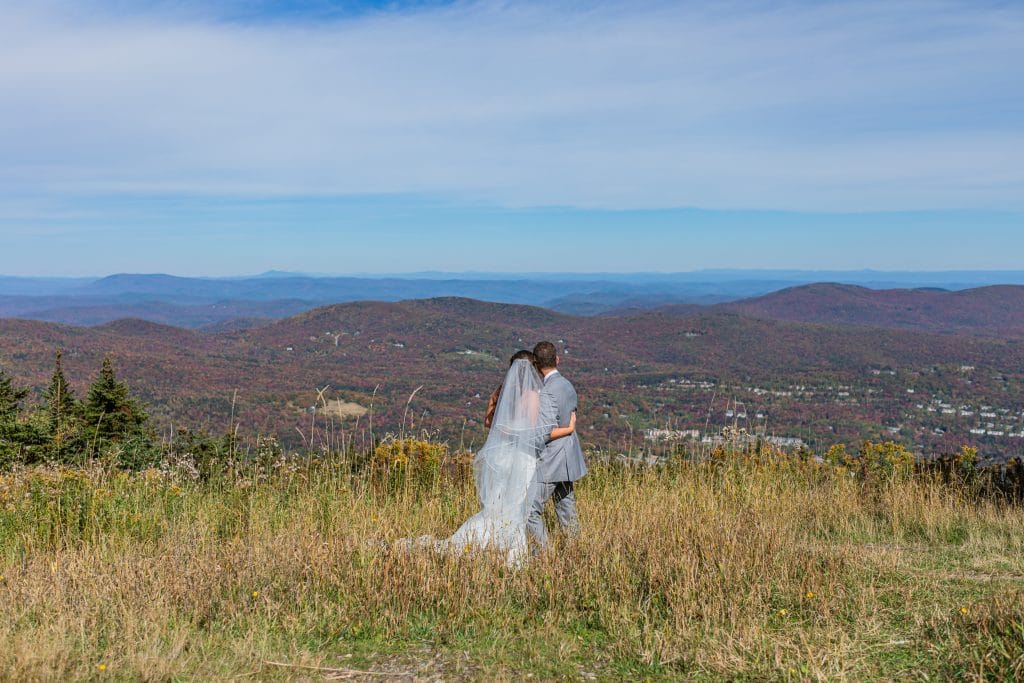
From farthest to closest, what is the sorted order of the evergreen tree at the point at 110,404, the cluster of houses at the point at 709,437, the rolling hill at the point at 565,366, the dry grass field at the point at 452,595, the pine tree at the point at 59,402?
the rolling hill at the point at 565,366
the evergreen tree at the point at 110,404
the pine tree at the point at 59,402
the cluster of houses at the point at 709,437
the dry grass field at the point at 452,595

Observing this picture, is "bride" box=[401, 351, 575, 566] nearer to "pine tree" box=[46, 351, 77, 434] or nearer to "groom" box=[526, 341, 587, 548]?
"groom" box=[526, 341, 587, 548]

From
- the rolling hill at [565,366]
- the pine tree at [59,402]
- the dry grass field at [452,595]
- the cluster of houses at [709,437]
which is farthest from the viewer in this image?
the rolling hill at [565,366]

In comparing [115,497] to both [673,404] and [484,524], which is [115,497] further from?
[673,404]

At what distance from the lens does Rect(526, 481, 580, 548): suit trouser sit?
19.1 ft

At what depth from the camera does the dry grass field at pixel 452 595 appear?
153 inches

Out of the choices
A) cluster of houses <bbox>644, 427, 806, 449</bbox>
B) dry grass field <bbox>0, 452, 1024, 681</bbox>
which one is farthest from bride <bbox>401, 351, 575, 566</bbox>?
cluster of houses <bbox>644, 427, 806, 449</bbox>

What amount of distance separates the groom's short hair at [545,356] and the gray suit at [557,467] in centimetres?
9

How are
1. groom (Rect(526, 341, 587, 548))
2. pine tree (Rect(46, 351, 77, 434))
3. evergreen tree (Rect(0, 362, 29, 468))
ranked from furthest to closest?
evergreen tree (Rect(0, 362, 29, 468)), pine tree (Rect(46, 351, 77, 434)), groom (Rect(526, 341, 587, 548))

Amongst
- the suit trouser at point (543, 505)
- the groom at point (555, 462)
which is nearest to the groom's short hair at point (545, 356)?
the groom at point (555, 462)

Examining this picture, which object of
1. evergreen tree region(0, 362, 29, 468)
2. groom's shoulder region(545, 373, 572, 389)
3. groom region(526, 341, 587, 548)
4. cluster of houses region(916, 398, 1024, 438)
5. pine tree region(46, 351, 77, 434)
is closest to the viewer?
groom region(526, 341, 587, 548)

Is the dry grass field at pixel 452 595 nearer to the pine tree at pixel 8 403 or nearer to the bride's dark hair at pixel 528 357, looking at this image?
the bride's dark hair at pixel 528 357

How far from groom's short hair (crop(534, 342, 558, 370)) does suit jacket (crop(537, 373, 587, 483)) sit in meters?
0.15

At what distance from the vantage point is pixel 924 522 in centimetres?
741

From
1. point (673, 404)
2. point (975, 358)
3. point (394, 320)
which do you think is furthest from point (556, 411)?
point (394, 320)
